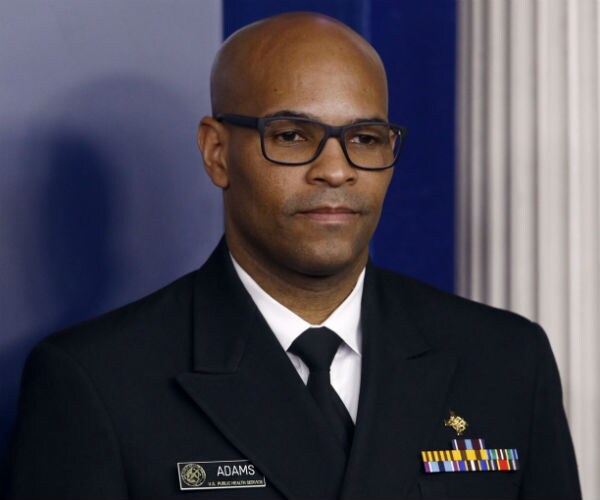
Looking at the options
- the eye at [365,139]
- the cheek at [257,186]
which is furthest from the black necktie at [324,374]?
the eye at [365,139]

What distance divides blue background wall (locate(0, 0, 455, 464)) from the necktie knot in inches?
20.9

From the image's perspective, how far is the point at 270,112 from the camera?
6.46 feet

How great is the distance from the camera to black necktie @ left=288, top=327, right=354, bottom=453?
196 cm

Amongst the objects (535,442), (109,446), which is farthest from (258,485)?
(535,442)

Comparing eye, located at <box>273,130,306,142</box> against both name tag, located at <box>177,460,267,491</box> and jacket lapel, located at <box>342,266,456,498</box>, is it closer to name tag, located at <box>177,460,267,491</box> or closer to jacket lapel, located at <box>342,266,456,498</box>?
jacket lapel, located at <box>342,266,456,498</box>

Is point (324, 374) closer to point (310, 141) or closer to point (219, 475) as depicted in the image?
point (219, 475)

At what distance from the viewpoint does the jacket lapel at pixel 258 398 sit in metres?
1.89

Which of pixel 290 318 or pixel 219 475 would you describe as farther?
pixel 290 318

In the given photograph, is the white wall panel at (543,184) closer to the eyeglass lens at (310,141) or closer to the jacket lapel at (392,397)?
the jacket lapel at (392,397)

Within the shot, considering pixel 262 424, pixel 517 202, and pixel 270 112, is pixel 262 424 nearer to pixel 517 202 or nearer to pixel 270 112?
pixel 270 112

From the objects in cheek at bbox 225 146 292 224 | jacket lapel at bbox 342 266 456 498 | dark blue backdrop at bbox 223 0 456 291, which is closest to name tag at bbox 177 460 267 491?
jacket lapel at bbox 342 266 456 498

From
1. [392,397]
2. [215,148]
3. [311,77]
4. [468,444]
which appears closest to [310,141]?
[311,77]

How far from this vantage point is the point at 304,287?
2016mm

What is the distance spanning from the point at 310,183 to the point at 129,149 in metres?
0.64
